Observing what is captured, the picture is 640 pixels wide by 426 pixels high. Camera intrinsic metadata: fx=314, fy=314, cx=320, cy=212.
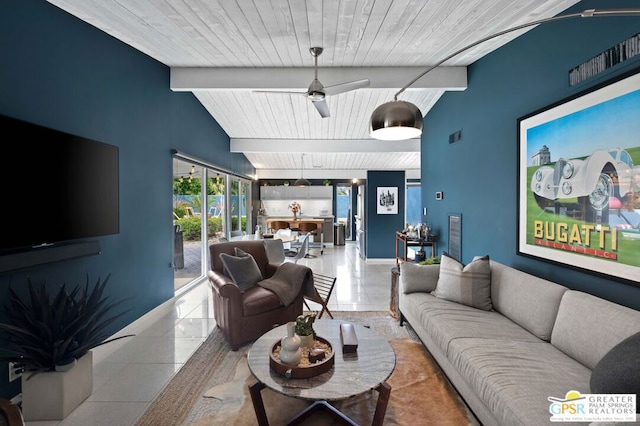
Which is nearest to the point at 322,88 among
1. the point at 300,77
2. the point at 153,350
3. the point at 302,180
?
the point at 300,77

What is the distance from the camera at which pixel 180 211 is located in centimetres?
495

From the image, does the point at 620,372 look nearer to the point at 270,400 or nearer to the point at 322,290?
the point at 270,400

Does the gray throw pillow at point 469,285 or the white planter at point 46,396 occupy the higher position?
the gray throw pillow at point 469,285

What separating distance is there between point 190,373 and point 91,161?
202 centimetres

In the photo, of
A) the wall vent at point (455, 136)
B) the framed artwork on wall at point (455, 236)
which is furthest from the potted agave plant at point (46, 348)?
the wall vent at point (455, 136)

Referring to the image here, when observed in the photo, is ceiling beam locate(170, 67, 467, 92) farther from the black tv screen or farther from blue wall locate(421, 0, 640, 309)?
the black tv screen

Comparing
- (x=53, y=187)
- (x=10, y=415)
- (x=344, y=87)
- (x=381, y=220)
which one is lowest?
(x=10, y=415)

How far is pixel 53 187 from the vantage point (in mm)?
2371

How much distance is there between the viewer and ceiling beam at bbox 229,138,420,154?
674cm

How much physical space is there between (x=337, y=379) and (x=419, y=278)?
6.03 feet

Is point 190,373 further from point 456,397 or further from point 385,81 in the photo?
point 385,81

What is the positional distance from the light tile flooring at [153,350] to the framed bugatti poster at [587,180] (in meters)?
2.26

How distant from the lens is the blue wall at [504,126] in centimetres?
226

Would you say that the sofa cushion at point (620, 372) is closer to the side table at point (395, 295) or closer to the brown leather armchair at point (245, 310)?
the side table at point (395, 295)
